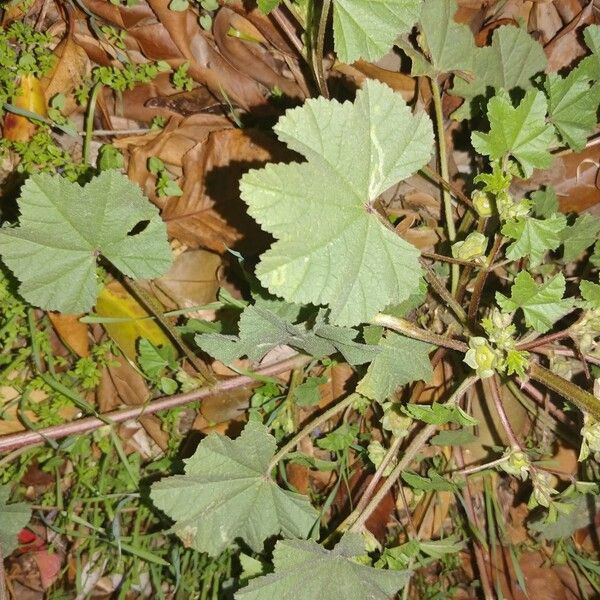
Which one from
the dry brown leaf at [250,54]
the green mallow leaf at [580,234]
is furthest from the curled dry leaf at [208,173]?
the green mallow leaf at [580,234]

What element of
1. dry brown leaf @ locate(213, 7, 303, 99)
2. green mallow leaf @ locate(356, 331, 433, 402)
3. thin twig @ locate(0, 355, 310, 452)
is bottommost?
thin twig @ locate(0, 355, 310, 452)

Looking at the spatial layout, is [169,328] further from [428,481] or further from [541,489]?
[541,489]

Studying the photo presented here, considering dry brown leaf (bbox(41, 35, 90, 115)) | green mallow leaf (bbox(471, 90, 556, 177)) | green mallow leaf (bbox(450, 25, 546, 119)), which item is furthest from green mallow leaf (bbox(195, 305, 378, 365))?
dry brown leaf (bbox(41, 35, 90, 115))

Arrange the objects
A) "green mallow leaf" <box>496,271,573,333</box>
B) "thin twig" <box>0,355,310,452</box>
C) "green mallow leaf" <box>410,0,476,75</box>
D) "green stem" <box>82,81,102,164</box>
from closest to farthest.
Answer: "green mallow leaf" <box>496,271,573,333</box> → "green mallow leaf" <box>410,0,476,75</box> → "thin twig" <box>0,355,310,452</box> → "green stem" <box>82,81,102,164</box>

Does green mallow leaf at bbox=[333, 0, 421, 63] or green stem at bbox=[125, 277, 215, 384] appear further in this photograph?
green stem at bbox=[125, 277, 215, 384]

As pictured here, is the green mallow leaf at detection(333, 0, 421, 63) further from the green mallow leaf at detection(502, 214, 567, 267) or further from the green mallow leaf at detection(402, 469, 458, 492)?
the green mallow leaf at detection(402, 469, 458, 492)

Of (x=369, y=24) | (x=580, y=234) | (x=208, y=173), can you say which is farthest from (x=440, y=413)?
(x=208, y=173)
